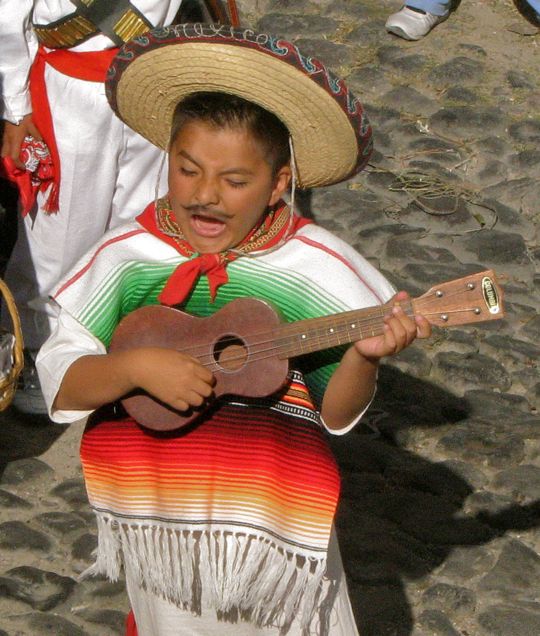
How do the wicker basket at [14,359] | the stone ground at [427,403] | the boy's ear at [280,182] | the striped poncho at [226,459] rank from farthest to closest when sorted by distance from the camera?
1. the stone ground at [427,403]
2. the wicker basket at [14,359]
3. the boy's ear at [280,182]
4. the striped poncho at [226,459]

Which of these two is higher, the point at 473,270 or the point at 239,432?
the point at 239,432

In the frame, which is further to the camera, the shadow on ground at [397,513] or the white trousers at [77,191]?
the white trousers at [77,191]

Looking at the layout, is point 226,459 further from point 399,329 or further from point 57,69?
point 57,69

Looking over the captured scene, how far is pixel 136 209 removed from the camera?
196 inches

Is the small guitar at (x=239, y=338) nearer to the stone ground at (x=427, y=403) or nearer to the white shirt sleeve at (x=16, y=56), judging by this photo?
the stone ground at (x=427, y=403)

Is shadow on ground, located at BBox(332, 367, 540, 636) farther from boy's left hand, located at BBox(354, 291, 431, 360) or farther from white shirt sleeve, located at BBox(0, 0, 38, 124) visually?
white shirt sleeve, located at BBox(0, 0, 38, 124)

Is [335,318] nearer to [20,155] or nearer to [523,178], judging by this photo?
[20,155]

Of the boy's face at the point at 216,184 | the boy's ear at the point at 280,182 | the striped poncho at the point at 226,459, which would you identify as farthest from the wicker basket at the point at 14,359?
the boy's ear at the point at 280,182

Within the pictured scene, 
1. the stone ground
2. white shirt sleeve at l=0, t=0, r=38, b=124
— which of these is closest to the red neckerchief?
the stone ground

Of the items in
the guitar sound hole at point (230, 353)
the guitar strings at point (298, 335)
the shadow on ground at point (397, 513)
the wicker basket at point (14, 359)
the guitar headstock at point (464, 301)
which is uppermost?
the guitar headstock at point (464, 301)

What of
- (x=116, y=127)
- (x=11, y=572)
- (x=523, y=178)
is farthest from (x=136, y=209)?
(x=523, y=178)

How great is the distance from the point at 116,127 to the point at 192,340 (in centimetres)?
186

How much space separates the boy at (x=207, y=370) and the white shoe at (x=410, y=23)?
5.00m

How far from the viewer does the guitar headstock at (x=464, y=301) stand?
9.20ft
